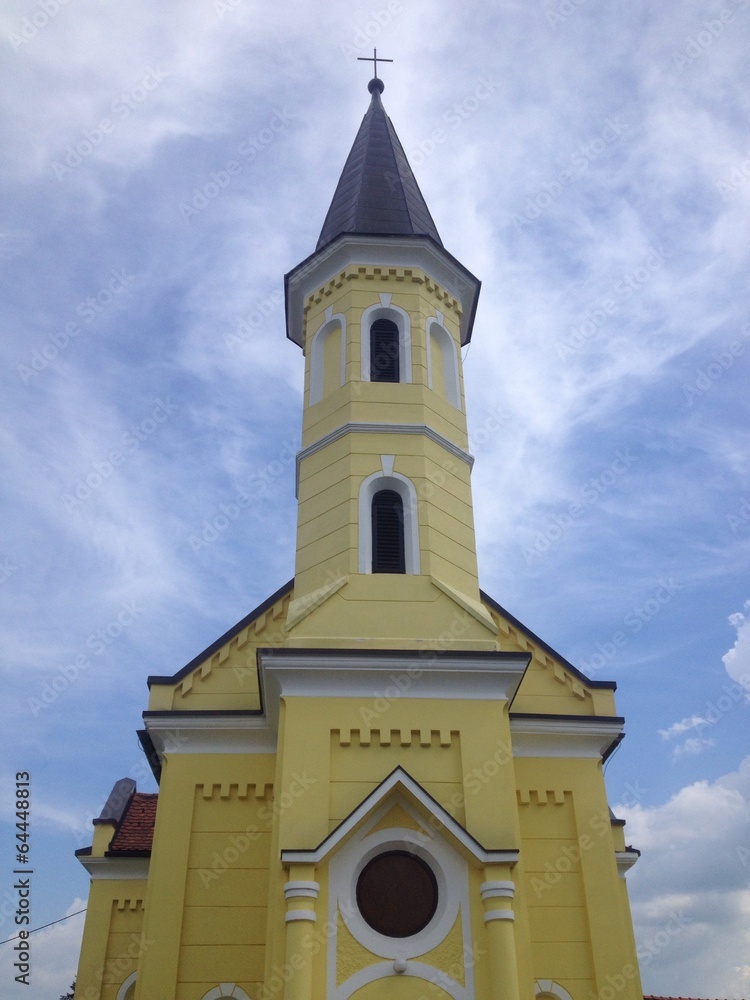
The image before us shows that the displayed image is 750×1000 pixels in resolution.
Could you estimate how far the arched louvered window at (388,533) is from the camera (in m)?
13.6

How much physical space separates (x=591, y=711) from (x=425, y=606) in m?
4.01

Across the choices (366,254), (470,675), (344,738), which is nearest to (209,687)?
(344,738)

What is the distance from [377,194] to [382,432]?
6.40 m

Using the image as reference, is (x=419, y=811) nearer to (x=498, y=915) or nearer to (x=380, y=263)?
(x=498, y=915)

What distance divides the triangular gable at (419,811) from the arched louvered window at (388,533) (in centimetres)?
341

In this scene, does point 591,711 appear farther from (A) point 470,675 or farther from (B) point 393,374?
(B) point 393,374

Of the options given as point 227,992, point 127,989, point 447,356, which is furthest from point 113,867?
point 447,356

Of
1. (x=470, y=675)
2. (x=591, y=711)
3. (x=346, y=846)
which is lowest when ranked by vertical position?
(x=346, y=846)

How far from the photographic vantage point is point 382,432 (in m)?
14.8

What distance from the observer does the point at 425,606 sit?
13.0 metres

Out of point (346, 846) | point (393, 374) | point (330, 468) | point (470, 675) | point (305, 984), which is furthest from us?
point (393, 374)

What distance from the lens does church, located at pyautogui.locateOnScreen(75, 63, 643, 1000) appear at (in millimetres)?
10641

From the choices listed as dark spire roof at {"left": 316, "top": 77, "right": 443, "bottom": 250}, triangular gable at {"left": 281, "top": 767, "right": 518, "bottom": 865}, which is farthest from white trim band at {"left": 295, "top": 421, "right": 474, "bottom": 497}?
triangular gable at {"left": 281, "top": 767, "right": 518, "bottom": 865}

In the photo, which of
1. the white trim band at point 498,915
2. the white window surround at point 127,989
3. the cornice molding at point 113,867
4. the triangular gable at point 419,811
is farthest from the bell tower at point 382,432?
the white window surround at point 127,989
